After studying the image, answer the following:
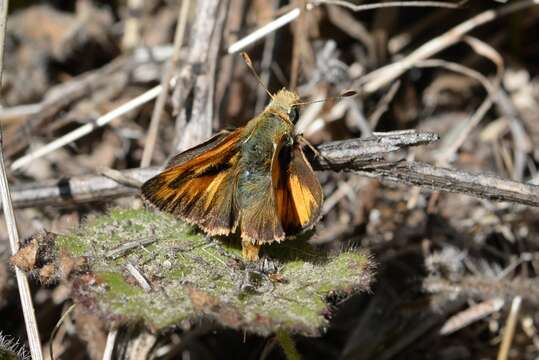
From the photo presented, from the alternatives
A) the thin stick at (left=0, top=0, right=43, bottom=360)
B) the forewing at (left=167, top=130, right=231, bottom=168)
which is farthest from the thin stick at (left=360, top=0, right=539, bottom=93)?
the thin stick at (left=0, top=0, right=43, bottom=360)

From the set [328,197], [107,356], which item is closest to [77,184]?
[107,356]

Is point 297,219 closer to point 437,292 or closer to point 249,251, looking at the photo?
point 249,251

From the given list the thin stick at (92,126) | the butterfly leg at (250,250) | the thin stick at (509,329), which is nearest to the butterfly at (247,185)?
the butterfly leg at (250,250)

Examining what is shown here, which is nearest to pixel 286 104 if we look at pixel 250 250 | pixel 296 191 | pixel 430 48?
pixel 296 191

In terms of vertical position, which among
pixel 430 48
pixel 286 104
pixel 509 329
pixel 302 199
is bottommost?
pixel 509 329

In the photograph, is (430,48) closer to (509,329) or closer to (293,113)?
(293,113)

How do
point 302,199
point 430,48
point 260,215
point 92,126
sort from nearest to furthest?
point 260,215 < point 302,199 < point 92,126 < point 430,48
